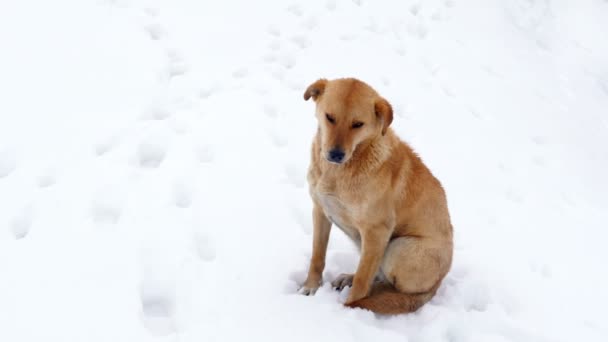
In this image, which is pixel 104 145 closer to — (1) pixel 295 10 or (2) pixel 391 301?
(2) pixel 391 301

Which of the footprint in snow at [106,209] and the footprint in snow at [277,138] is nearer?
the footprint in snow at [106,209]

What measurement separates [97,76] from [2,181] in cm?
156

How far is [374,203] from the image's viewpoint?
280 cm

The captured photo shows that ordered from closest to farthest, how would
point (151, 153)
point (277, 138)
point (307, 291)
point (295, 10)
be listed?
point (307, 291) → point (151, 153) → point (277, 138) → point (295, 10)

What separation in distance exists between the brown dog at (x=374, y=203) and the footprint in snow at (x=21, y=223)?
1.91 m

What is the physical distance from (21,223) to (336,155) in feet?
7.31

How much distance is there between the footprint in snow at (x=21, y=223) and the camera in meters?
3.11

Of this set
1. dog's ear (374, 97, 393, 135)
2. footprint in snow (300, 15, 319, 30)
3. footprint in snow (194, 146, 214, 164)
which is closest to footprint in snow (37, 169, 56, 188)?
footprint in snow (194, 146, 214, 164)

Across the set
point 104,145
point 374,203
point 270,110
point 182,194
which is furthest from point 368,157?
point 104,145

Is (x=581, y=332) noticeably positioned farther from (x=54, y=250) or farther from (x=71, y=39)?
(x=71, y=39)

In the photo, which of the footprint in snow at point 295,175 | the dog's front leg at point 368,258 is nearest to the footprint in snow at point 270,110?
the footprint in snow at point 295,175

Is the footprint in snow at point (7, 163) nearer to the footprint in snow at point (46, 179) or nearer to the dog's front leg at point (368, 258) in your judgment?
the footprint in snow at point (46, 179)

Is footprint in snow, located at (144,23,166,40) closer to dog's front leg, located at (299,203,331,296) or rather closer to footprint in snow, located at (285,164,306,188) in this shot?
footprint in snow, located at (285,164,306,188)

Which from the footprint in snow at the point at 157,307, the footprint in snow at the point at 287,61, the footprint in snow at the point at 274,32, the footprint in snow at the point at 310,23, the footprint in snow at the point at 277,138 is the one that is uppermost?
the footprint in snow at the point at 310,23
